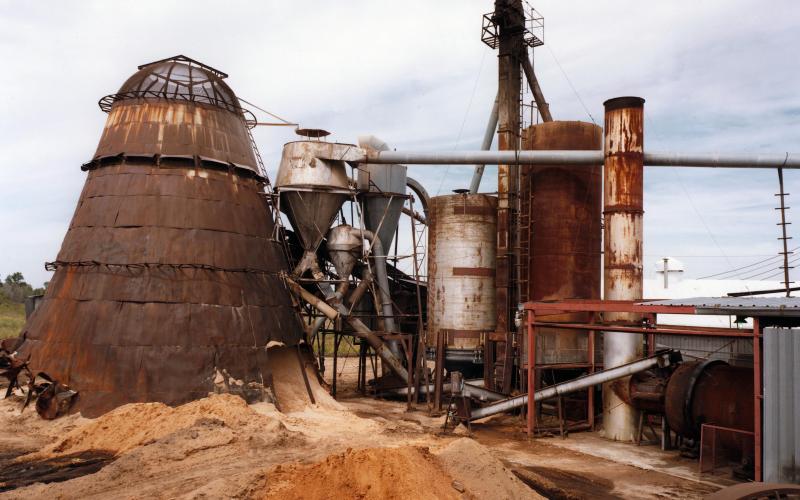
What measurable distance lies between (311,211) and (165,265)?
715 centimetres

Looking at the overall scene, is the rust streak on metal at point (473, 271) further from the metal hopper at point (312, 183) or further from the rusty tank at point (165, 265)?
the rusty tank at point (165, 265)

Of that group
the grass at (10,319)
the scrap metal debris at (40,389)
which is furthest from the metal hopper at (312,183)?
the grass at (10,319)

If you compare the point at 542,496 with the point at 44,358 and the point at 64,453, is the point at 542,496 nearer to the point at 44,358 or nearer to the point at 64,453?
the point at 64,453

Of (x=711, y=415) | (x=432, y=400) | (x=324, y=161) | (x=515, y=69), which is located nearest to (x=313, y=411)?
(x=432, y=400)

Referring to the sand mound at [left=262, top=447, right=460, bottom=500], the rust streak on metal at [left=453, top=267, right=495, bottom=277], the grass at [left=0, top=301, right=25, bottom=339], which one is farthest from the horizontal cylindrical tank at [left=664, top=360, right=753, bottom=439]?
the grass at [left=0, top=301, right=25, bottom=339]

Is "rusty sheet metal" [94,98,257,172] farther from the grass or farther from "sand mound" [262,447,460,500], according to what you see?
the grass

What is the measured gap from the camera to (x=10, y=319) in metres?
51.7

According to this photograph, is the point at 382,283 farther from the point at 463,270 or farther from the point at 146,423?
the point at 146,423

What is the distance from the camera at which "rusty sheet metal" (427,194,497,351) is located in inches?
1046

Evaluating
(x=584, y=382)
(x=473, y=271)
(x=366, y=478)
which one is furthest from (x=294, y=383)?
(x=366, y=478)

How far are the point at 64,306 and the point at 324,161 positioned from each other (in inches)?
409

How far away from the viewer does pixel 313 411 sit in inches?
823

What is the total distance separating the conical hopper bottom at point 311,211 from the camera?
25.5 m

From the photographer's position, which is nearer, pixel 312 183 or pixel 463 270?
pixel 312 183
